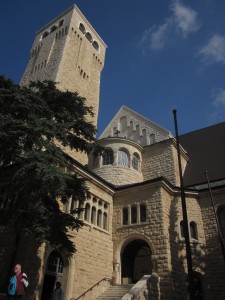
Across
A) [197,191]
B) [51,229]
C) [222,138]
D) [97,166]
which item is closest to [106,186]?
[97,166]

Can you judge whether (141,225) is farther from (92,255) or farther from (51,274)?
(51,274)

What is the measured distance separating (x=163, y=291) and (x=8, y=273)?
7659 mm

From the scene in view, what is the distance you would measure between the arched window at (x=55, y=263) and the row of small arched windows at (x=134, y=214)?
4960 millimetres

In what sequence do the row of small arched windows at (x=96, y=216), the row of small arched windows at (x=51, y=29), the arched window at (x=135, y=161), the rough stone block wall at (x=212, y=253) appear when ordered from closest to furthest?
the rough stone block wall at (x=212, y=253)
the row of small arched windows at (x=96, y=216)
the arched window at (x=135, y=161)
the row of small arched windows at (x=51, y=29)

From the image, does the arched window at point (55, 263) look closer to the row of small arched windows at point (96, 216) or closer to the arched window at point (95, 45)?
the row of small arched windows at point (96, 216)

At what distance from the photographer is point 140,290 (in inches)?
489

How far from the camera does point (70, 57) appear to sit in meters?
30.2

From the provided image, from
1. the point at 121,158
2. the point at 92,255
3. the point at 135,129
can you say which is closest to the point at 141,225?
the point at 92,255

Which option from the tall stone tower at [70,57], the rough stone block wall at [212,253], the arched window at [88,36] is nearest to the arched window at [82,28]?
the tall stone tower at [70,57]

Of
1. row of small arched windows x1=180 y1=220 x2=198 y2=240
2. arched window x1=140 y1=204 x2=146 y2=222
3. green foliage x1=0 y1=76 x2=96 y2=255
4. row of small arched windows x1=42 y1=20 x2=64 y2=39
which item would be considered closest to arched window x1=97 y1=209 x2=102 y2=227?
arched window x1=140 y1=204 x2=146 y2=222

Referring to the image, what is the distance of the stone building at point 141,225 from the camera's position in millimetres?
13578

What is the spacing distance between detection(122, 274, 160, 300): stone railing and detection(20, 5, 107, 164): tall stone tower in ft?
42.2

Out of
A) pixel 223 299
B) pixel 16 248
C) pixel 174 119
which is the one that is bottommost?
pixel 223 299

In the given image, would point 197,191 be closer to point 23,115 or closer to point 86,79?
point 23,115
